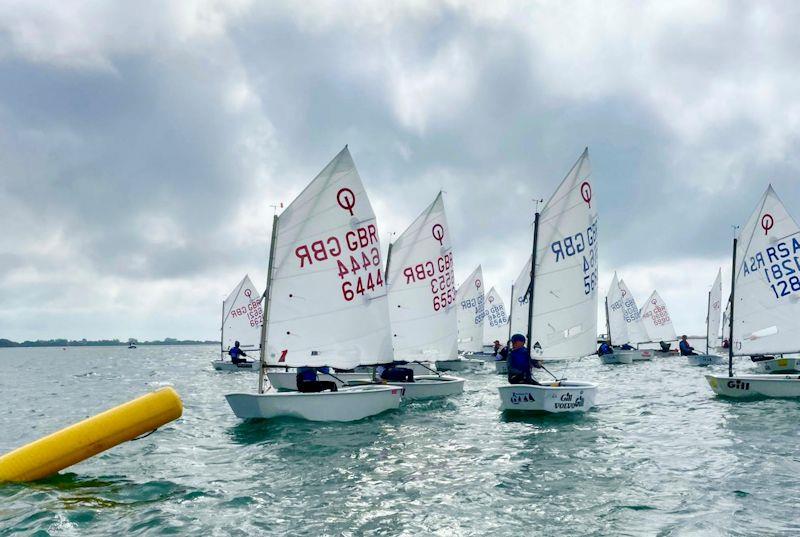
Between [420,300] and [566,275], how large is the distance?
25.9ft

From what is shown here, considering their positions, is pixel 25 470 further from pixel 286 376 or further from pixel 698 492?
pixel 286 376

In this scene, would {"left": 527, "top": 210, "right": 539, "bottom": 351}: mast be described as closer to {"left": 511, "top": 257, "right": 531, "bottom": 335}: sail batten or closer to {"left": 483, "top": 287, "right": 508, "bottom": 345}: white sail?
{"left": 511, "top": 257, "right": 531, "bottom": 335}: sail batten

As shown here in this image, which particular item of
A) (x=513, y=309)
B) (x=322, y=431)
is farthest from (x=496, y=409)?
(x=513, y=309)

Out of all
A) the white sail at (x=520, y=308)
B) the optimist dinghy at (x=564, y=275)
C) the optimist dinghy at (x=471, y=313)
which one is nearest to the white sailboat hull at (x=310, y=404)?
the optimist dinghy at (x=564, y=275)

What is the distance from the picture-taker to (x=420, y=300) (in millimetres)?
26734

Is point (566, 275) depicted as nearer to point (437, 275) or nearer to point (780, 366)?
point (437, 275)

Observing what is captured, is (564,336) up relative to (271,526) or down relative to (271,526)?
up

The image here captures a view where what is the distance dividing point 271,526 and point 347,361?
1078cm

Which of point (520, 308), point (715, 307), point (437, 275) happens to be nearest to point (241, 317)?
point (520, 308)

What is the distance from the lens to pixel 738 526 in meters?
8.36

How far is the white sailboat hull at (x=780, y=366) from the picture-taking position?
103 feet

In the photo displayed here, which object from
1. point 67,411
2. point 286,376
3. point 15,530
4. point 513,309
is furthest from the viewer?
point 513,309

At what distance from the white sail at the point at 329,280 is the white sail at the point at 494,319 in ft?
145

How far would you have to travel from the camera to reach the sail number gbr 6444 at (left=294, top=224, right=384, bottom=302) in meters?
18.3
